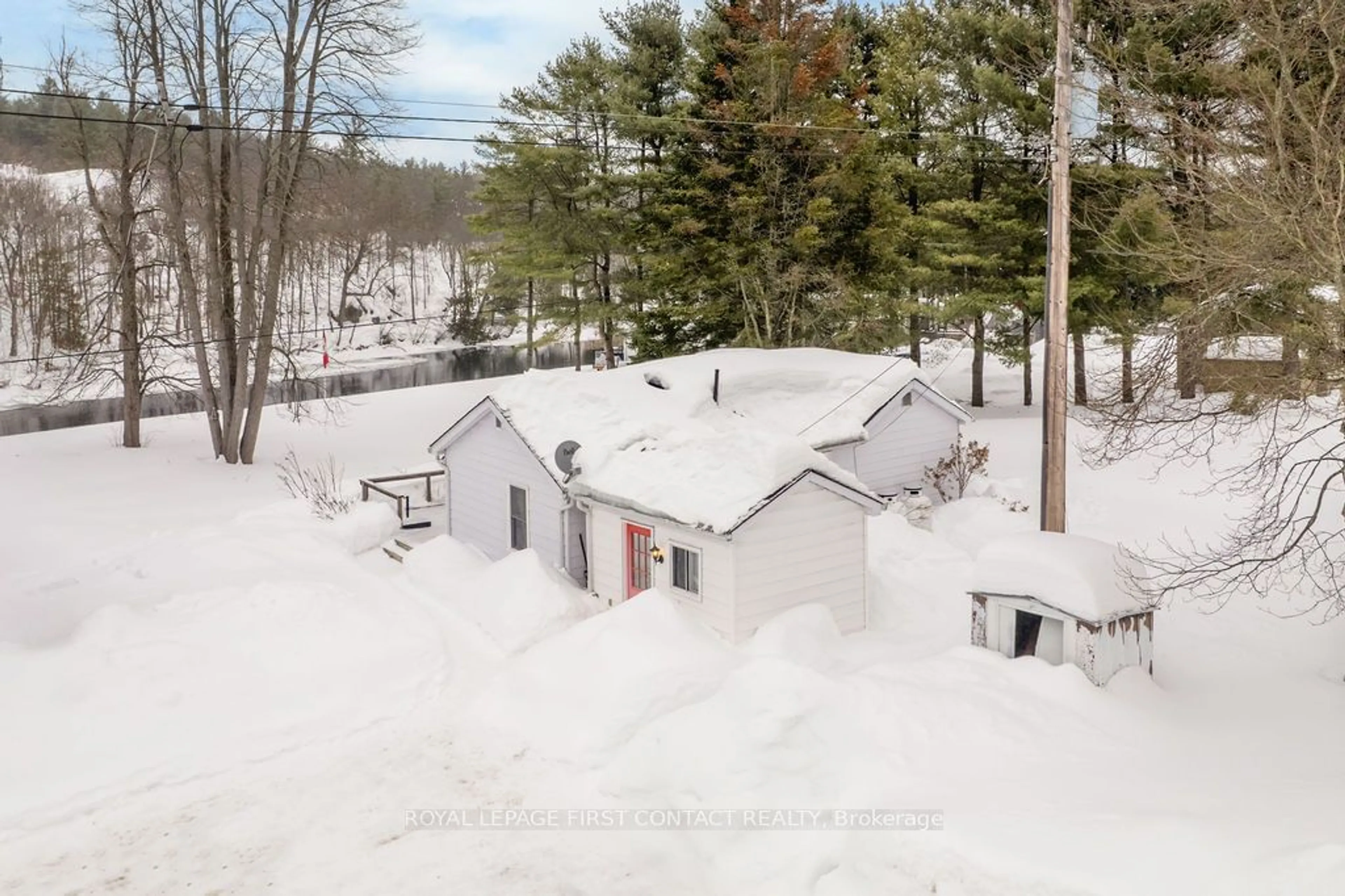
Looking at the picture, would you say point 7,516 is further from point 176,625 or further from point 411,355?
point 411,355

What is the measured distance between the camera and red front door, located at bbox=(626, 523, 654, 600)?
14203 mm

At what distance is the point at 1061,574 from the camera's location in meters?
→ 11.3

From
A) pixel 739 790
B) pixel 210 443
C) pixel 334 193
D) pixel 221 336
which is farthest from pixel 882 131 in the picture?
pixel 739 790

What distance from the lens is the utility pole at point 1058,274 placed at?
12.4 meters

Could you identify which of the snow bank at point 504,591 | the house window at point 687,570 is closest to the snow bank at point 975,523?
the house window at point 687,570

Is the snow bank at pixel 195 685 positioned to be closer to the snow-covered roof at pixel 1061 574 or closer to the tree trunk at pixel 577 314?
the snow-covered roof at pixel 1061 574

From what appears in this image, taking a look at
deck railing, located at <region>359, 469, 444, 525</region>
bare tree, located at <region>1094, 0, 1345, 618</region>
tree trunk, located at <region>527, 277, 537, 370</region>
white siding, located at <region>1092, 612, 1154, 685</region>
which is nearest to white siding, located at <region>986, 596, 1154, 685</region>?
white siding, located at <region>1092, 612, 1154, 685</region>

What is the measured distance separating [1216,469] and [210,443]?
1119 inches

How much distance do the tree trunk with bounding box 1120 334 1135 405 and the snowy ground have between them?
3.54m

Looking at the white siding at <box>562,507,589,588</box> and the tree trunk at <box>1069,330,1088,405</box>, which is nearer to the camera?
the white siding at <box>562,507,589,588</box>

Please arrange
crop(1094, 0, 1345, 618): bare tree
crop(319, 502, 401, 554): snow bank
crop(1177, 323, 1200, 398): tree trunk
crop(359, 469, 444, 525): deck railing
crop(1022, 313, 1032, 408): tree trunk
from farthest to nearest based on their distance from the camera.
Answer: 1. crop(1022, 313, 1032, 408): tree trunk
2. crop(359, 469, 444, 525): deck railing
3. crop(319, 502, 401, 554): snow bank
4. crop(1177, 323, 1200, 398): tree trunk
5. crop(1094, 0, 1345, 618): bare tree

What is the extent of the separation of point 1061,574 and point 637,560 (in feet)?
19.7

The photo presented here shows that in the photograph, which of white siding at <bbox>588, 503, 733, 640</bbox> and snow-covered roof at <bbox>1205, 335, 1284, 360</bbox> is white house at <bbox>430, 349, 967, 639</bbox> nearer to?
white siding at <bbox>588, 503, 733, 640</bbox>

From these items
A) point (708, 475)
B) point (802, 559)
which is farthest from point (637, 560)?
point (802, 559)
